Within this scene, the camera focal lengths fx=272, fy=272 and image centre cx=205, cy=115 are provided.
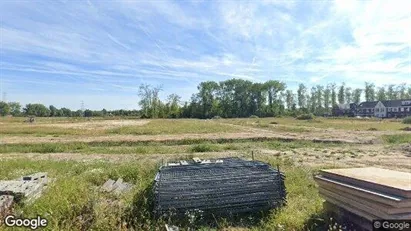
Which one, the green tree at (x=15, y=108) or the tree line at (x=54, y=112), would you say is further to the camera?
the green tree at (x=15, y=108)


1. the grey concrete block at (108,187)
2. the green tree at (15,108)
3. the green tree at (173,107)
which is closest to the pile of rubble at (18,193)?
the grey concrete block at (108,187)

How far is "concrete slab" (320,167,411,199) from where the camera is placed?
12.1 feet

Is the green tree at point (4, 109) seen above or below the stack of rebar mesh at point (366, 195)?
above

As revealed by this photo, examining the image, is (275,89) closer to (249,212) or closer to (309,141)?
(309,141)

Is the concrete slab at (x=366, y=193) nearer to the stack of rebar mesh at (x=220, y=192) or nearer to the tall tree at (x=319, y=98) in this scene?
the stack of rebar mesh at (x=220, y=192)

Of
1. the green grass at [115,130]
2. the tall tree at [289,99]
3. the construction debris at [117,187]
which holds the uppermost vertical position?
the tall tree at [289,99]

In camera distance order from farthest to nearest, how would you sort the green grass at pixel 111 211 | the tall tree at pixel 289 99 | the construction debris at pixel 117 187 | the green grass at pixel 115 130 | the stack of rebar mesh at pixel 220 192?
the tall tree at pixel 289 99, the green grass at pixel 115 130, the construction debris at pixel 117 187, the stack of rebar mesh at pixel 220 192, the green grass at pixel 111 211

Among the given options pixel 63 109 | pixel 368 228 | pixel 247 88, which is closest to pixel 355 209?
pixel 368 228

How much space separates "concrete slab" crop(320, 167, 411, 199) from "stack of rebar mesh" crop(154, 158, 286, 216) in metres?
1.14

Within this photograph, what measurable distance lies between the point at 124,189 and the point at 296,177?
4.90 m

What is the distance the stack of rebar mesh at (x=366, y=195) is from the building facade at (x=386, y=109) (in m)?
91.9

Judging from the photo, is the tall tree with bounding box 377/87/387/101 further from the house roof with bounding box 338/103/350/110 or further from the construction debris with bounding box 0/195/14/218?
the construction debris with bounding box 0/195/14/218

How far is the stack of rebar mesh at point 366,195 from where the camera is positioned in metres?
3.60

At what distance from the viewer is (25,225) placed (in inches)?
163
